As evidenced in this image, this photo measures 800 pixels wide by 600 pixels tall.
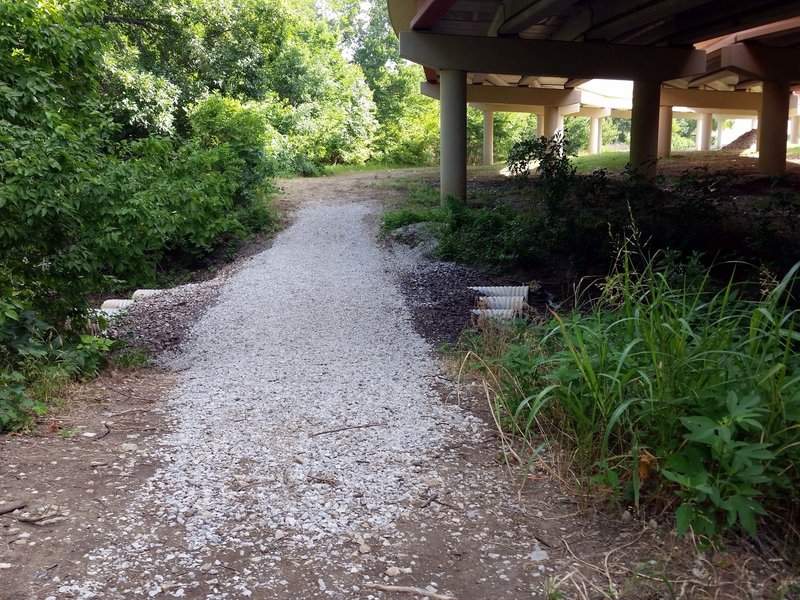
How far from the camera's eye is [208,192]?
7574 mm

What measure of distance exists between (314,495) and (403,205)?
12.5 metres

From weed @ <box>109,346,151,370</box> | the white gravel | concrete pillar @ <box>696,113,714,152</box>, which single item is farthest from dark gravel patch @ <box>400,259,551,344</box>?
concrete pillar @ <box>696,113,714,152</box>

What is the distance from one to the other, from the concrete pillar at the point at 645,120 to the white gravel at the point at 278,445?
458 inches

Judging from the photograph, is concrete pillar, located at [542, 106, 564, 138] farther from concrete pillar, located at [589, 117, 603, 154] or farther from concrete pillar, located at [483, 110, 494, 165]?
concrete pillar, located at [589, 117, 603, 154]

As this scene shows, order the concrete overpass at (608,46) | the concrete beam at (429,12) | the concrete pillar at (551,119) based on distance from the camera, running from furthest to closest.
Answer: the concrete pillar at (551,119), the concrete overpass at (608,46), the concrete beam at (429,12)

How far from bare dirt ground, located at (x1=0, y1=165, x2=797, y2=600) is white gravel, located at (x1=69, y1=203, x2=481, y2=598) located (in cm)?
5

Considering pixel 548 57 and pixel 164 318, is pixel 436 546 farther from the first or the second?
pixel 548 57

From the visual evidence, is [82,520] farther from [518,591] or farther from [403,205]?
[403,205]

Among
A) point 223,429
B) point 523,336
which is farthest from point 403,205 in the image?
point 223,429

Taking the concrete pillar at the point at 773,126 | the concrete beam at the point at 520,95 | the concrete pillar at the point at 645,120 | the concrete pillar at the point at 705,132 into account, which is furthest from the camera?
the concrete pillar at the point at 705,132

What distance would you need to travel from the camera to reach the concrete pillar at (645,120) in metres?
16.6

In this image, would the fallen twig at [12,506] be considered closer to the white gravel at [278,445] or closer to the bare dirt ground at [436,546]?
the bare dirt ground at [436,546]

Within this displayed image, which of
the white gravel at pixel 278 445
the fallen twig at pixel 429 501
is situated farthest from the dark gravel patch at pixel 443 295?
the fallen twig at pixel 429 501

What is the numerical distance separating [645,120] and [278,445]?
613 inches
